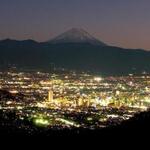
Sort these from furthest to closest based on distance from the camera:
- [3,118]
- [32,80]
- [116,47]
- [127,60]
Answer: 1. [116,47]
2. [127,60]
3. [32,80]
4. [3,118]

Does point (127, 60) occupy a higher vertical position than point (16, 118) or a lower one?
higher

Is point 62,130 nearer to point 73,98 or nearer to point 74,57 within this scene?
point 73,98

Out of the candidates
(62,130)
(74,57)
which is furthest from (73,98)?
(74,57)

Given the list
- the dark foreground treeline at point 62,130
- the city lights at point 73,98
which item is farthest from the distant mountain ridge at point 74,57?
the dark foreground treeline at point 62,130

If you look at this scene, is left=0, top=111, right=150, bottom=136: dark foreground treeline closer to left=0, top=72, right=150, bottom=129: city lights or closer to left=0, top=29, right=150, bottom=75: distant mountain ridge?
left=0, top=72, right=150, bottom=129: city lights

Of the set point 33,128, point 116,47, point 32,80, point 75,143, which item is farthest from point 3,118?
point 116,47

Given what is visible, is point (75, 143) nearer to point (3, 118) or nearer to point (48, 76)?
point (3, 118)

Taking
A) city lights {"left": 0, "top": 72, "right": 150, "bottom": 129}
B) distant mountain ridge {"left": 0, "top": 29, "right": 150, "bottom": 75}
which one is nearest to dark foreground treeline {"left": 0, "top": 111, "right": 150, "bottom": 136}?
city lights {"left": 0, "top": 72, "right": 150, "bottom": 129}

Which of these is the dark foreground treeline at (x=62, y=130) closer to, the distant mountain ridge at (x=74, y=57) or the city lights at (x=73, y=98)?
the city lights at (x=73, y=98)
